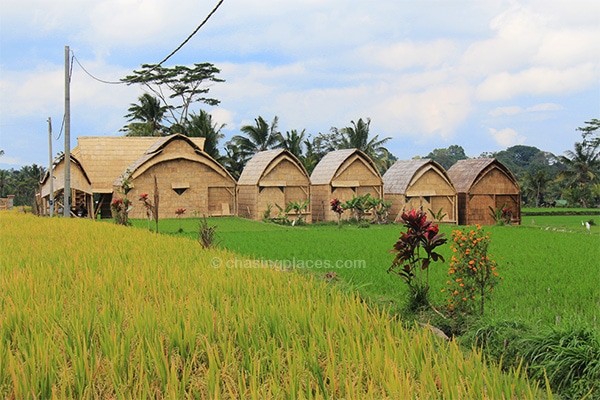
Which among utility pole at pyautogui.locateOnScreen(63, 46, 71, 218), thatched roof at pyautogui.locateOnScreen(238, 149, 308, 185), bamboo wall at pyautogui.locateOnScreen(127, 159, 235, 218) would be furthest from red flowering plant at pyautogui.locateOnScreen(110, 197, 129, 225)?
thatched roof at pyautogui.locateOnScreen(238, 149, 308, 185)

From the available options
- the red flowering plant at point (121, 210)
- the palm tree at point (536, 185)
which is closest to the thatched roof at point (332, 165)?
the red flowering plant at point (121, 210)

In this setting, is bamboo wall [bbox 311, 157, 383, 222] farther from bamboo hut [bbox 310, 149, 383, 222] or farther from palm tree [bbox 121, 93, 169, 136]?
palm tree [bbox 121, 93, 169, 136]

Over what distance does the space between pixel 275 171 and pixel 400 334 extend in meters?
20.5

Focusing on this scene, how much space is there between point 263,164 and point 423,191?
6.65m

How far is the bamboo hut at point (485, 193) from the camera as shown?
25.5m

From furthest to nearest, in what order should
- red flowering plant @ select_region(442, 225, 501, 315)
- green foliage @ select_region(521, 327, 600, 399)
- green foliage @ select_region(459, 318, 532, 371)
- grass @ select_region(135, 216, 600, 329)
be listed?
grass @ select_region(135, 216, 600, 329)
red flowering plant @ select_region(442, 225, 501, 315)
green foliage @ select_region(459, 318, 532, 371)
green foliage @ select_region(521, 327, 600, 399)

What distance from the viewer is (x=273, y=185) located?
24.1m

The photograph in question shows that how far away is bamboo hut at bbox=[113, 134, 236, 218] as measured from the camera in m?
24.0

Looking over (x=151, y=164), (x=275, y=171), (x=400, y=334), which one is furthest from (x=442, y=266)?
(x=151, y=164)

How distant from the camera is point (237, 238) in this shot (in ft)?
49.3

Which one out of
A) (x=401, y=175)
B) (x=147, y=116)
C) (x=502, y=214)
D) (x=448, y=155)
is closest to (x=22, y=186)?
(x=147, y=116)

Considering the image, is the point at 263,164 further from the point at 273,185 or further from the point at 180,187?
the point at 180,187

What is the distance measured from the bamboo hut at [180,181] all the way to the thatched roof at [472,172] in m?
9.68

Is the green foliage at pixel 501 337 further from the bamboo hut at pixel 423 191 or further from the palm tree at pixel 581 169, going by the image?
the palm tree at pixel 581 169
